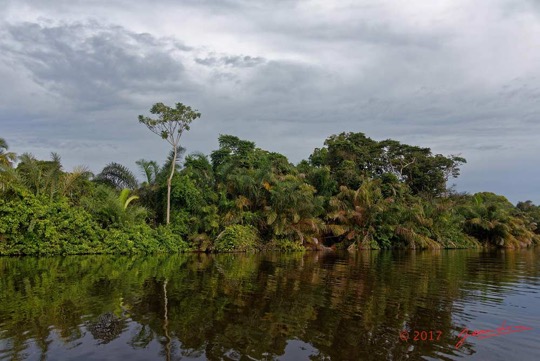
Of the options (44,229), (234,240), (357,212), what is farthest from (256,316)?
(357,212)

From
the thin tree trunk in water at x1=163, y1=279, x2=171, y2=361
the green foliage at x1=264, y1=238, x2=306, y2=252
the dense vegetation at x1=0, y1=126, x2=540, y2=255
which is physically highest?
the dense vegetation at x1=0, y1=126, x2=540, y2=255

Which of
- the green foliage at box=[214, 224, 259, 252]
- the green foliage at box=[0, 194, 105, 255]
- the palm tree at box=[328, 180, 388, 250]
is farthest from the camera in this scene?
the palm tree at box=[328, 180, 388, 250]

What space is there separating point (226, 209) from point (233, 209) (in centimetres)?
47

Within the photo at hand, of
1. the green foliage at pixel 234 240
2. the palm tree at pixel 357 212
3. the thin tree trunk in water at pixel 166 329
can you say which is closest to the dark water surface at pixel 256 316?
the thin tree trunk in water at pixel 166 329

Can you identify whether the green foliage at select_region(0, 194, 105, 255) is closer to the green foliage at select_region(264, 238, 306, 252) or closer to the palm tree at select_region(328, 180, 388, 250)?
the green foliage at select_region(264, 238, 306, 252)

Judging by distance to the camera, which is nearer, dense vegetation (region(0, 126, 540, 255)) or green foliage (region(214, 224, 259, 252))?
dense vegetation (region(0, 126, 540, 255))

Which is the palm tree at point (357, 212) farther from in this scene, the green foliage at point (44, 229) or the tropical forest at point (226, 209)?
the green foliage at point (44, 229)

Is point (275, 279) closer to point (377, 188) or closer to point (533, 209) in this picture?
point (377, 188)

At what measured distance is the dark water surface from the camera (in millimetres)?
6145

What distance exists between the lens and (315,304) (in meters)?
9.37

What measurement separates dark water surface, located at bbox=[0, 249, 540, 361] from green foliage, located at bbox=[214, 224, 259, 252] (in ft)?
35.1

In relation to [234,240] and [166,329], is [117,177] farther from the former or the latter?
[166,329]

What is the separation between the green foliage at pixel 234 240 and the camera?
25.2 m

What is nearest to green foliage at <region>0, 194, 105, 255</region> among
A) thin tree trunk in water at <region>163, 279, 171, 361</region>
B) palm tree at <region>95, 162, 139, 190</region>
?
palm tree at <region>95, 162, 139, 190</region>
